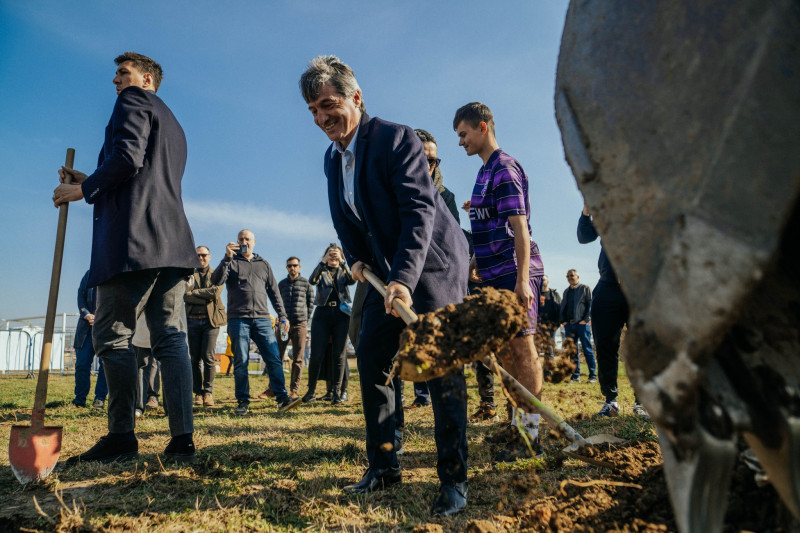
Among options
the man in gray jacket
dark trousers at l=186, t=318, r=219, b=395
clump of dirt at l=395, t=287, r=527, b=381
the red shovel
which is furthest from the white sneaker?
the man in gray jacket

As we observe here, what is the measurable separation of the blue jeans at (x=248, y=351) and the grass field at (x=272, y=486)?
2319mm

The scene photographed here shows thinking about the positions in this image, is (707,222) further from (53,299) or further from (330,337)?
(330,337)

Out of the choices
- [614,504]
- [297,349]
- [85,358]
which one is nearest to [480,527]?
[614,504]

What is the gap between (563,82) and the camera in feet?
4.02

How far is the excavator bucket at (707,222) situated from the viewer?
2.92 ft

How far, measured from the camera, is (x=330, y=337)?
8375 millimetres

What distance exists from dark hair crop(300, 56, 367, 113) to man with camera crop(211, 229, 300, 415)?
5.14 meters

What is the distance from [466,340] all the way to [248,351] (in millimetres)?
6383

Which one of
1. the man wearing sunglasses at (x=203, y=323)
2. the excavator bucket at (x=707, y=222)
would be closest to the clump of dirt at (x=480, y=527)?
the excavator bucket at (x=707, y=222)

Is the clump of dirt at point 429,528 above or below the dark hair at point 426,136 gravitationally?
below

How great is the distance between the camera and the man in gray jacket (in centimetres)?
1198

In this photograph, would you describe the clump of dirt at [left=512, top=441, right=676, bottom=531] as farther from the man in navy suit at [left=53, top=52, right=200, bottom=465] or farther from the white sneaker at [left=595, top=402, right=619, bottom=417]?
the white sneaker at [left=595, top=402, right=619, bottom=417]

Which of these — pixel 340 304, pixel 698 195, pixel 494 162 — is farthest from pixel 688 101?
pixel 340 304

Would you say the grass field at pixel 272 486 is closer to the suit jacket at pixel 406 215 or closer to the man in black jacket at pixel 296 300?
the suit jacket at pixel 406 215
